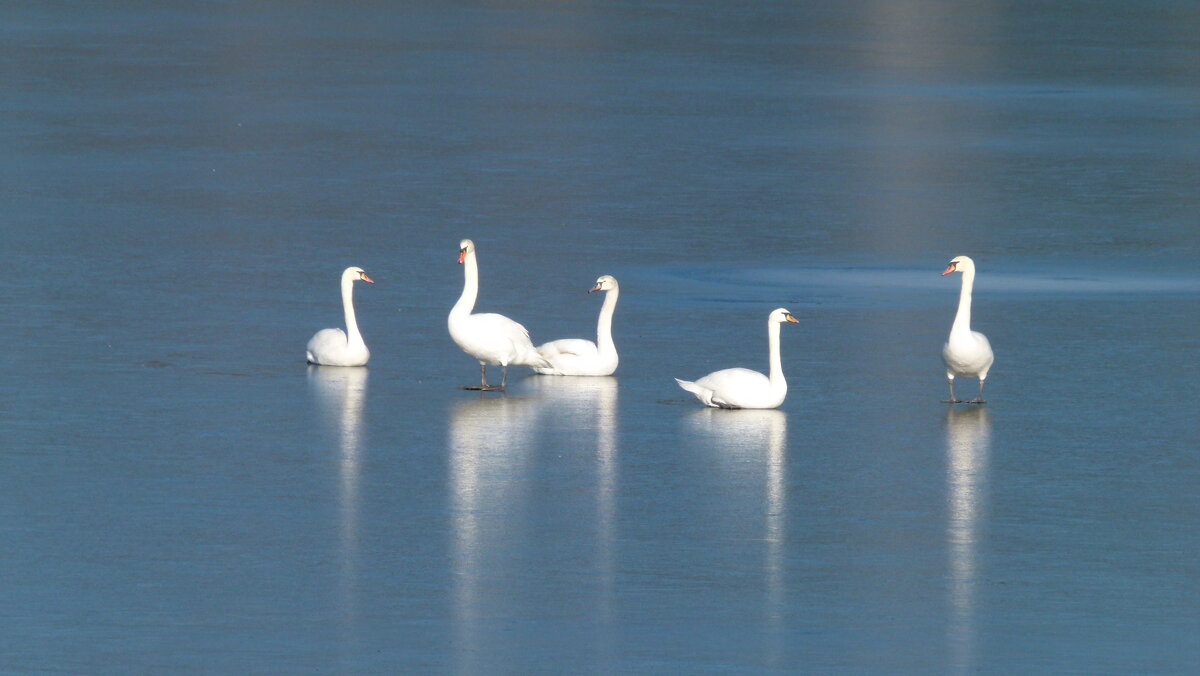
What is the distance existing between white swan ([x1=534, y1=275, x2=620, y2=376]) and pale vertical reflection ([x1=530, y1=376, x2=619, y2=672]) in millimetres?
60

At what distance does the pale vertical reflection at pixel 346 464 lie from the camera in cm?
877

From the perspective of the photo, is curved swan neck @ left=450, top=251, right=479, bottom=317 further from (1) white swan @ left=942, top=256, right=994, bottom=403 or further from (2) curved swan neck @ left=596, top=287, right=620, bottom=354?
(1) white swan @ left=942, top=256, right=994, bottom=403

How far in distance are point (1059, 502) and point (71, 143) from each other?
59.8 feet

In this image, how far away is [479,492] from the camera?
10867mm

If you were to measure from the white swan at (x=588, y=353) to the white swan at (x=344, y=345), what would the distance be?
41.8 inches

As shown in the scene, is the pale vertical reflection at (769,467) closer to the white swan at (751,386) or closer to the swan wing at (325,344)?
the white swan at (751,386)

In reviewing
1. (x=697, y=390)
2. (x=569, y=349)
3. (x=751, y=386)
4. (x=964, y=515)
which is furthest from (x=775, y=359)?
(x=964, y=515)

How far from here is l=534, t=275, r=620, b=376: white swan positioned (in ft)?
45.8

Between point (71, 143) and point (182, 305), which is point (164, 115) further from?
point (182, 305)

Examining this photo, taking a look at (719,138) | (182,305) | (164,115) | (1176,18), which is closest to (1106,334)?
(182,305)

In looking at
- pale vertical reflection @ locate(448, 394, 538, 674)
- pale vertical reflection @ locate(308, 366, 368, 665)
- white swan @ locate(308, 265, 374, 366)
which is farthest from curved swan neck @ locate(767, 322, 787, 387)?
white swan @ locate(308, 265, 374, 366)

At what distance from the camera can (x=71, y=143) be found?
88.2 feet

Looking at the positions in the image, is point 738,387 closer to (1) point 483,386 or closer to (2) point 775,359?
(2) point 775,359

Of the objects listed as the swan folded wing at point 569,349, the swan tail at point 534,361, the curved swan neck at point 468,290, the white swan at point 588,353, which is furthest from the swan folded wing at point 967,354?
the curved swan neck at point 468,290
